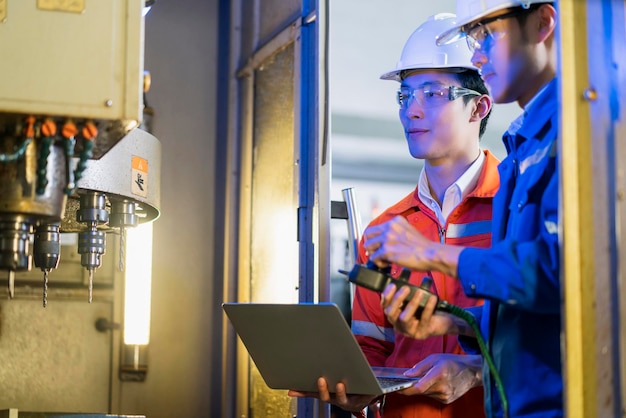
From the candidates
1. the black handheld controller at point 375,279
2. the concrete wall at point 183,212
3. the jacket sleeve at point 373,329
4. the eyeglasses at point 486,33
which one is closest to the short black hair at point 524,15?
the eyeglasses at point 486,33

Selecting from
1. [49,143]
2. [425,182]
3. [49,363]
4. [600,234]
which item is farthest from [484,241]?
[49,363]

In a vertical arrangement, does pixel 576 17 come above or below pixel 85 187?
above

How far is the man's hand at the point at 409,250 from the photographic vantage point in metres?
1.33

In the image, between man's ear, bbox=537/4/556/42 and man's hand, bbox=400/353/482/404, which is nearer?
man's ear, bbox=537/4/556/42

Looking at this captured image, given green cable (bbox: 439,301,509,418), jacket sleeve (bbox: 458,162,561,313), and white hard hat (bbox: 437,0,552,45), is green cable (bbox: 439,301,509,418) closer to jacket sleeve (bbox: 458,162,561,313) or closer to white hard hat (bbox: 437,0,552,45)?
jacket sleeve (bbox: 458,162,561,313)

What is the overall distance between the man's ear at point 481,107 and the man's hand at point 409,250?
36.9 inches

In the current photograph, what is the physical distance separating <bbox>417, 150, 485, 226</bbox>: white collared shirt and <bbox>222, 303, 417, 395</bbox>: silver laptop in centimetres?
54

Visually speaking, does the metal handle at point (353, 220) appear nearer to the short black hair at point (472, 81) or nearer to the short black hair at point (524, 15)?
the short black hair at point (472, 81)

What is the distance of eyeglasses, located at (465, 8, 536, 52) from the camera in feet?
5.02

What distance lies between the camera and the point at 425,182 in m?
2.22

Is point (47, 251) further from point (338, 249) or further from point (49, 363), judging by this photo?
point (338, 249)

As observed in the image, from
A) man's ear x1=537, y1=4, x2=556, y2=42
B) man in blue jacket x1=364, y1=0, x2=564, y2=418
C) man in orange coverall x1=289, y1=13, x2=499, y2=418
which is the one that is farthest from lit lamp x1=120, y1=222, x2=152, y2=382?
man's ear x1=537, y1=4, x2=556, y2=42

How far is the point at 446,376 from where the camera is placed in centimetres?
176

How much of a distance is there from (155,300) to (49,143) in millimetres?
2022
